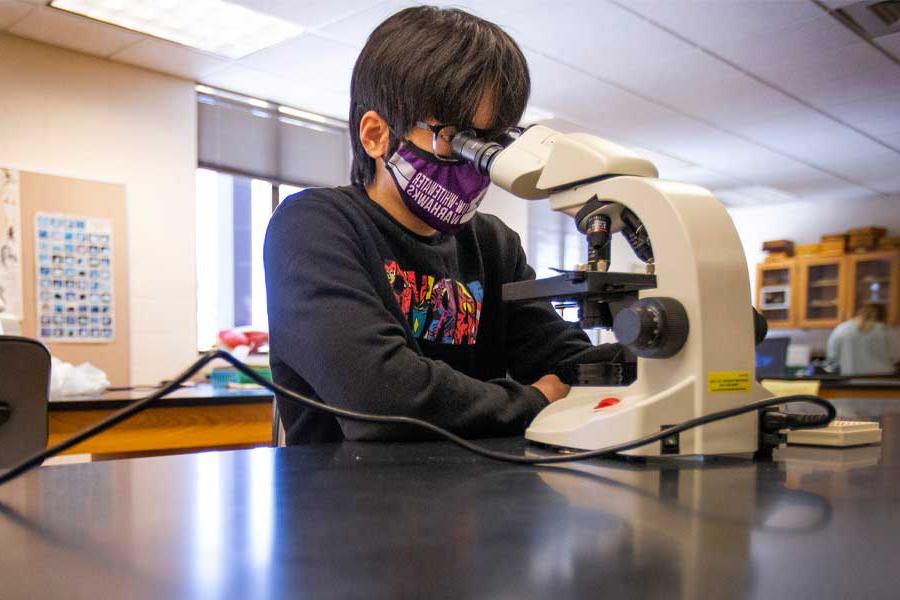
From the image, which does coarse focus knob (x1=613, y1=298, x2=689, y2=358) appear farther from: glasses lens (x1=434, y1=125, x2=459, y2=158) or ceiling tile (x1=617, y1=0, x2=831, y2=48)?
ceiling tile (x1=617, y1=0, x2=831, y2=48)

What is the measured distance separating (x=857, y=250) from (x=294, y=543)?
761 cm

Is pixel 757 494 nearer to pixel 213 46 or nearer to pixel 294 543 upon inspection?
pixel 294 543

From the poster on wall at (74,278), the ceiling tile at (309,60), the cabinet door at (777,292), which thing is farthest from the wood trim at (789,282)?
the poster on wall at (74,278)

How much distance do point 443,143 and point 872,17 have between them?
10.0 ft

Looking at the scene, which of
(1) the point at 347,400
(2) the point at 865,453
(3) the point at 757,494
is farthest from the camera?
(1) the point at 347,400

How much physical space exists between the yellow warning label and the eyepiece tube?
34 centimetres

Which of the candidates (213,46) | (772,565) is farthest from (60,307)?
(772,565)

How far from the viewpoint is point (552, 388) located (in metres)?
0.95

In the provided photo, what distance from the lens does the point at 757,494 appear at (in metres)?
0.51

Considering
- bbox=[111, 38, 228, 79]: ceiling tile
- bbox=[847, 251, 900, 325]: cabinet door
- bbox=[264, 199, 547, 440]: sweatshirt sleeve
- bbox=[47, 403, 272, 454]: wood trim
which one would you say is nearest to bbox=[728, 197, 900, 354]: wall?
bbox=[847, 251, 900, 325]: cabinet door

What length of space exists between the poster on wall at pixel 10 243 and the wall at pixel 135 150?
0.11m

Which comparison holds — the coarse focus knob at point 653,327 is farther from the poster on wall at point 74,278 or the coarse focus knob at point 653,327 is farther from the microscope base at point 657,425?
the poster on wall at point 74,278

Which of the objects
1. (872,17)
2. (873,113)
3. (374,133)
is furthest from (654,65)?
(374,133)

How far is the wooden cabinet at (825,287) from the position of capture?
6672 mm
